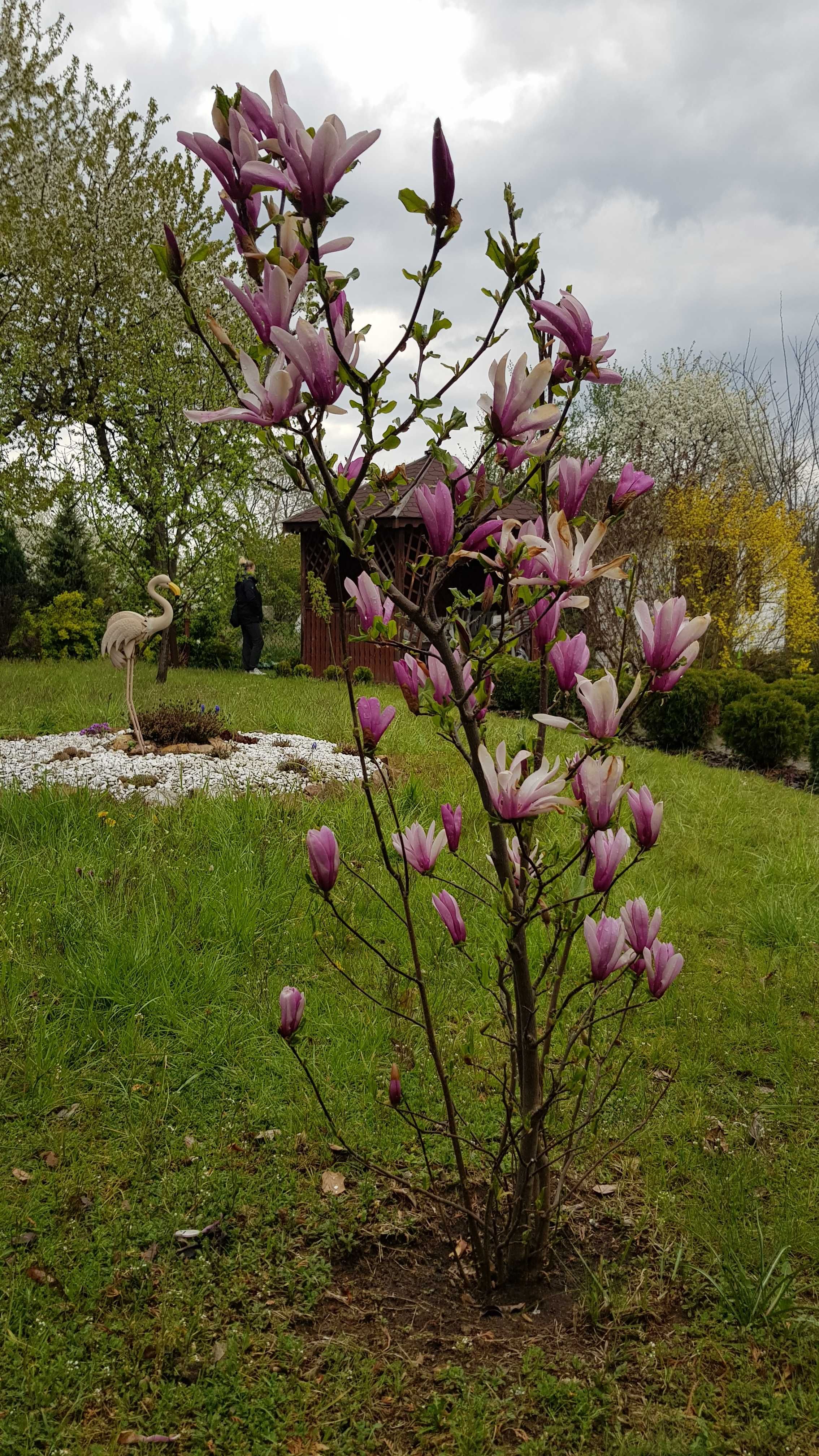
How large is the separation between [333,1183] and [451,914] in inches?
39.0

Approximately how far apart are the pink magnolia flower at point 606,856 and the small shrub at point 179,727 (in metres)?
5.11

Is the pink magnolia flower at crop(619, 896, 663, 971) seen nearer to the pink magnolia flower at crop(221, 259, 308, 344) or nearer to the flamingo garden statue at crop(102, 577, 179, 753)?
the pink magnolia flower at crop(221, 259, 308, 344)

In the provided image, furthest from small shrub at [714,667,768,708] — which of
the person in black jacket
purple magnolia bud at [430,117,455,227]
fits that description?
purple magnolia bud at [430,117,455,227]

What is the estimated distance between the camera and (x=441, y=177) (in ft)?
4.15

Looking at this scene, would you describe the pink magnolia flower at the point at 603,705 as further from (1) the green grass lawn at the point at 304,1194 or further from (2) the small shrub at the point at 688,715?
(2) the small shrub at the point at 688,715

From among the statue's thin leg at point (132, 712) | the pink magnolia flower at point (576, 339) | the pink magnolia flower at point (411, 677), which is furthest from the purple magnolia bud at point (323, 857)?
the statue's thin leg at point (132, 712)

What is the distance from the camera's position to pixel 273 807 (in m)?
4.68

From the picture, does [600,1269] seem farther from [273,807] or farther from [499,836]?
[273,807]

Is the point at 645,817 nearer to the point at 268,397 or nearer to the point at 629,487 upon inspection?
the point at 629,487

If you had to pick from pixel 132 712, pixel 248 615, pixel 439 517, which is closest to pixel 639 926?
pixel 439 517

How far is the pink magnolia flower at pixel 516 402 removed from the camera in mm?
1273

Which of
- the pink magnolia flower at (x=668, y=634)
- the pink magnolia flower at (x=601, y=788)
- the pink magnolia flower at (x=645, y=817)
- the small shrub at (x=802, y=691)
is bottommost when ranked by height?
the small shrub at (x=802, y=691)

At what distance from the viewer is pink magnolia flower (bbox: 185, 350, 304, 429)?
1.19 m

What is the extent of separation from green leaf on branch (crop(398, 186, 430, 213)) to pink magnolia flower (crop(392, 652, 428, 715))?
2.23 ft
